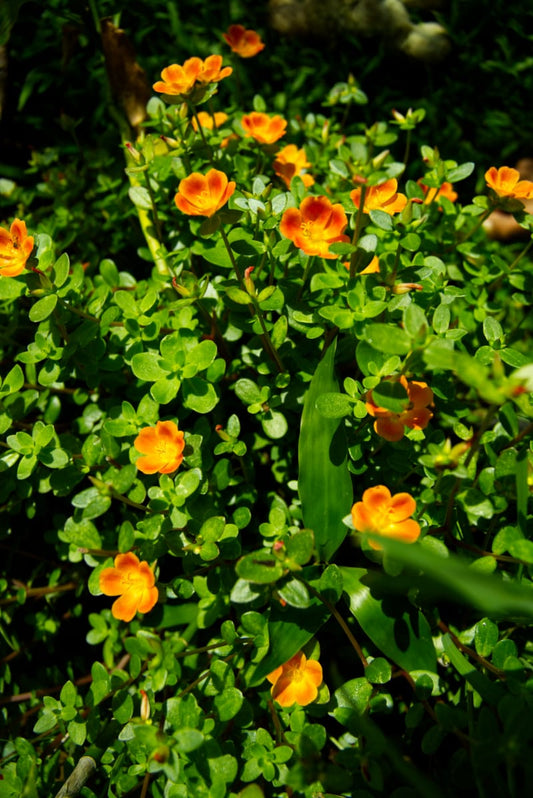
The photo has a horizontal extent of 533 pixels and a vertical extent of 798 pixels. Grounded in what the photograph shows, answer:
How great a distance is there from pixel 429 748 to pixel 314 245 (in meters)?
1.12

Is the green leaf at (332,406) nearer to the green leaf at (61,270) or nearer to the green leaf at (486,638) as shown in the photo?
the green leaf at (486,638)

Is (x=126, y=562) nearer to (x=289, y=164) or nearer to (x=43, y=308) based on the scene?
(x=43, y=308)

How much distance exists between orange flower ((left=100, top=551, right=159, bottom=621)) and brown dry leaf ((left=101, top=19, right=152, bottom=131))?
5.44 ft

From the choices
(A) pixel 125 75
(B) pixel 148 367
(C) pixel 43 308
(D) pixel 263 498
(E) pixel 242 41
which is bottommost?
(D) pixel 263 498

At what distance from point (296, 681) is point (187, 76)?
152cm

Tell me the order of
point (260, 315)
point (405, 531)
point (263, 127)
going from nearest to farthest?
1. point (405, 531)
2. point (260, 315)
3. point (263, 127)

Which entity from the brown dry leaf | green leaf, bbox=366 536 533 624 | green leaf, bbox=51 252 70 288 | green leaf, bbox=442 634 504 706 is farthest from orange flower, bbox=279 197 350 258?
the brown dry leaf

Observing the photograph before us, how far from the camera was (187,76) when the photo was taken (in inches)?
59.7

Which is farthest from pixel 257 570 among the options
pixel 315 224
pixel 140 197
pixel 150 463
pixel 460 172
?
pixel 460 172

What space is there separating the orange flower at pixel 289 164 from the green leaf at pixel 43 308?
0.83 metres

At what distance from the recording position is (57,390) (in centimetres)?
176

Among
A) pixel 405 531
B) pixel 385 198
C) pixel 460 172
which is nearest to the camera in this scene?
pixel 405 531

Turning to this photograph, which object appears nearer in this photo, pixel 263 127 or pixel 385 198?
pixel 385 198

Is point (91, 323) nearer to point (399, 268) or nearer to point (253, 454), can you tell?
point (253, 454)
